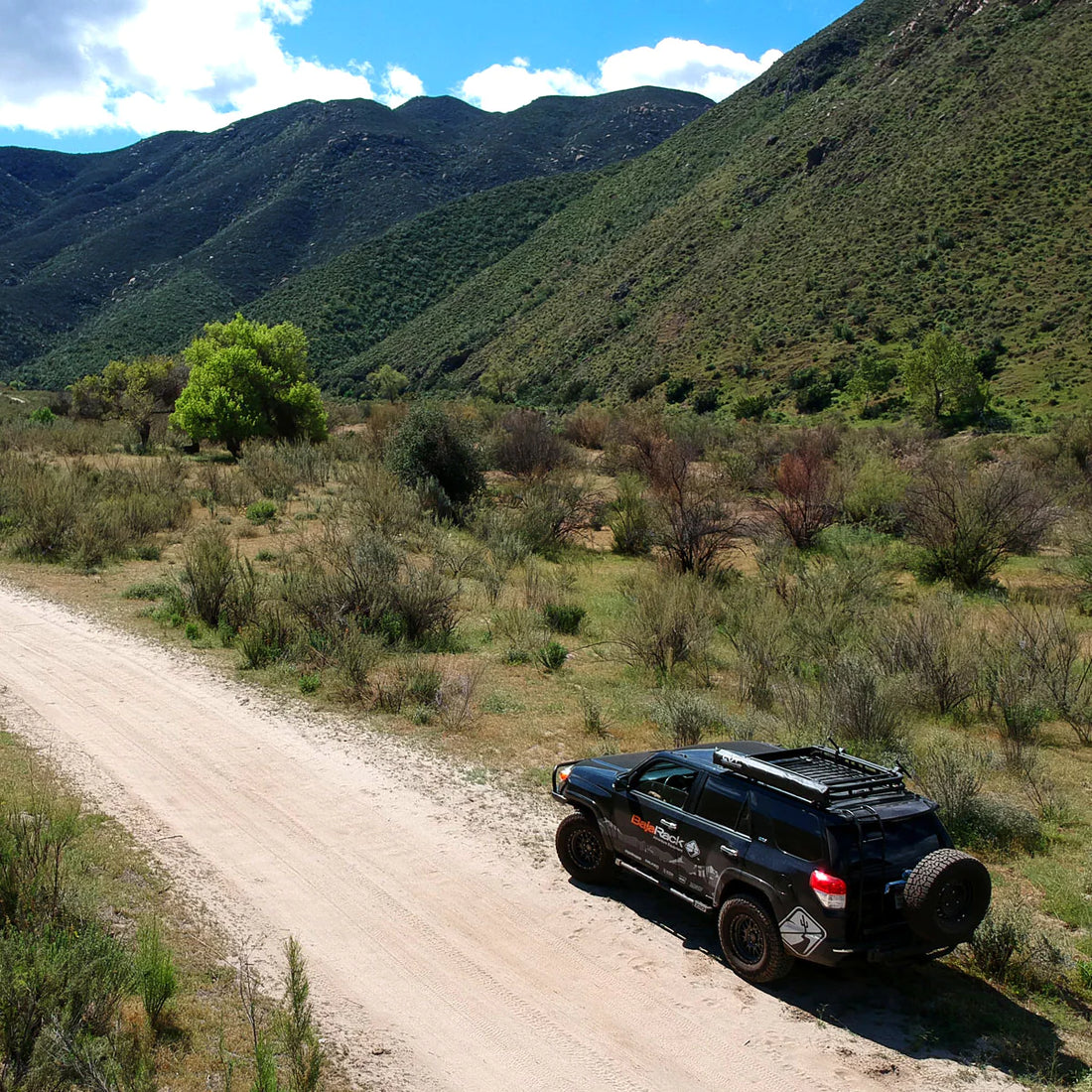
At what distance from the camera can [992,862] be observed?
823cm

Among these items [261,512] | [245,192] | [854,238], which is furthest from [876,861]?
[245,192]

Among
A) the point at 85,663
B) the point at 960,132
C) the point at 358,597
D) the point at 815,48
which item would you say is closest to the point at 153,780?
the point at 85,663

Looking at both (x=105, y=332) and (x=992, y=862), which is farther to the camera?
(x=105, y=332)

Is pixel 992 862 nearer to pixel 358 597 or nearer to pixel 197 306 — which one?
pixel 358 597

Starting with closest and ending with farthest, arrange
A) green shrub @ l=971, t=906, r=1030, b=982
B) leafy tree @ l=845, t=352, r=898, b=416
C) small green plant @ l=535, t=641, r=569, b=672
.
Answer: green shrub @ l=971, t=906, r=1030, b=982, small green plant @ l=535, t=641, r=569, b=672, leafy tree @ l=845, t=352, r=898, b=416

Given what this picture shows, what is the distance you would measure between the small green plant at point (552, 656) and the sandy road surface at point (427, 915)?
13.1 ft

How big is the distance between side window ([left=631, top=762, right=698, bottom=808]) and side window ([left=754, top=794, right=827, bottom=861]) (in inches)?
28.1

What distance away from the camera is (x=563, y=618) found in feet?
54.4

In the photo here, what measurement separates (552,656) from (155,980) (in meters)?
9.46

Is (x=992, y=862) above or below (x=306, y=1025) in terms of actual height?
below

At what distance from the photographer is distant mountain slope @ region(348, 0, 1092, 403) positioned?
51156 mm

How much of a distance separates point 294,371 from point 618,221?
51758 mm

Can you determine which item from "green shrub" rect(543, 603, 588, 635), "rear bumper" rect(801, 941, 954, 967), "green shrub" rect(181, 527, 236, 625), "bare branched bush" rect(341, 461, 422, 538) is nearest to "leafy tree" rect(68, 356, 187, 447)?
"bare branched bush" rect(341, 461, 422, 538)

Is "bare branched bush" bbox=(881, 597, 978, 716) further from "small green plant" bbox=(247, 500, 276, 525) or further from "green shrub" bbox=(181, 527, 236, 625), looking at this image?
"small green plant" bbox=(247, 500, 276, 525)
